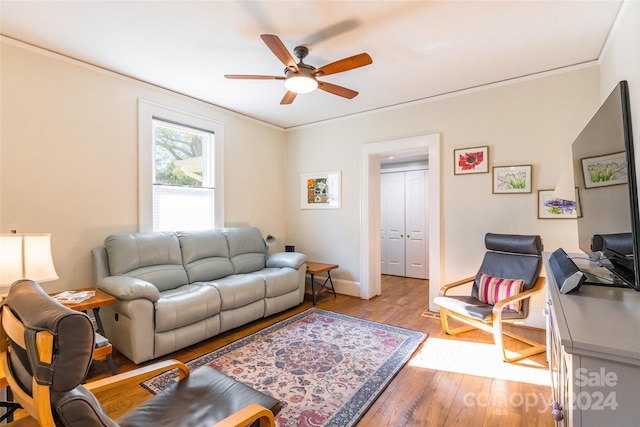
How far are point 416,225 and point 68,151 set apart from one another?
511 cm

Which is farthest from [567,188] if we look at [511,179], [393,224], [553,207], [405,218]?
[393,224]

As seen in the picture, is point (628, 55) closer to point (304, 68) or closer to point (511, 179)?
point (511, 179)

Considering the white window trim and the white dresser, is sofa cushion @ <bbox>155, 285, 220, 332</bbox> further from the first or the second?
the white dresser

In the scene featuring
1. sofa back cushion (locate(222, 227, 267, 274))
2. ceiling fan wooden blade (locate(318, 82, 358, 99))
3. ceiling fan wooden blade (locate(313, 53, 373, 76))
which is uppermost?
ceiling fan wooden blade (locate(318, 82, 358, 99))

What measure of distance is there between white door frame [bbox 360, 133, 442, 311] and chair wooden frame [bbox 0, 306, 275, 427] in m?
3.03

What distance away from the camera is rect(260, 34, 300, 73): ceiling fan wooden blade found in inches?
74.5

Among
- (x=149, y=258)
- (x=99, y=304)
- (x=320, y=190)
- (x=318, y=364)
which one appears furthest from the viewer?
(x=320, y=190)

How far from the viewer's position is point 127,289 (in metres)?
2.31

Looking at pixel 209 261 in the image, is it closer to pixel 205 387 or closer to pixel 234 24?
pixel 205 387

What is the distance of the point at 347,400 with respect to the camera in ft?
6.42

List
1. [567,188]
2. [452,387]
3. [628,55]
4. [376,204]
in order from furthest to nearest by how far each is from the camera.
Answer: [376,204]
[567,188]
[452,387]
[628,55]

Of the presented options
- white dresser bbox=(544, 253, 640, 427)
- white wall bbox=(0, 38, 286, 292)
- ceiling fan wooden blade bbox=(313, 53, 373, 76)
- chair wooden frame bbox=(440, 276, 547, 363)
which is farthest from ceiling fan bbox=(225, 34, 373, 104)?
chair wooden frame bbox=(440, 276, 547, 363)

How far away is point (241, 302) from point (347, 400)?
152 cm

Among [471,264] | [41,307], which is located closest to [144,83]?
[41,307]
